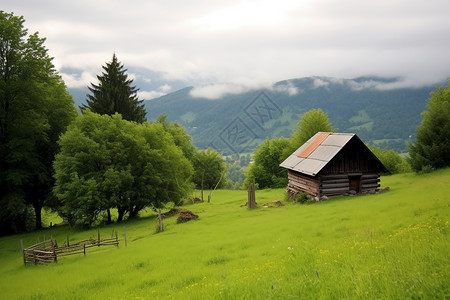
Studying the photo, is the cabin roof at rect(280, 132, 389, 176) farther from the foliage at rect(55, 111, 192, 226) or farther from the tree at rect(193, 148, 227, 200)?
the tree at rect(193, 148, 227, 200)

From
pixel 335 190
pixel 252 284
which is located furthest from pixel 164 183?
pixel 252 284

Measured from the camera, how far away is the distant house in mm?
29625

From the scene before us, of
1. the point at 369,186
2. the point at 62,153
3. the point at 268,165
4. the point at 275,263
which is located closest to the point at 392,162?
the point at 268,165

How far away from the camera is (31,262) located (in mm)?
22703

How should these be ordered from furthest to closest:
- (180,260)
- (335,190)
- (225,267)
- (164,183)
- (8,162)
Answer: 1. (164,183)
2. (8,162)
3. (335,190)
4. (180,260)
5. (225,267)

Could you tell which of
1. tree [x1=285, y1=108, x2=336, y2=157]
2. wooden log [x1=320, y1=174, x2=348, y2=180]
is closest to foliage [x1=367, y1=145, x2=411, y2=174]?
tree [x1=285, y1=108, x2=336, y2=157]

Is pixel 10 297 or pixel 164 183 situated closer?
pixel 10 297

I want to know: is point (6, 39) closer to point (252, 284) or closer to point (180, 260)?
point (180, 260)

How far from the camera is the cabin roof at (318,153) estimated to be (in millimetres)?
29309

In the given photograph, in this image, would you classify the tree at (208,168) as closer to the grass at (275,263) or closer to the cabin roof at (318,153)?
the cabin roof at (318,153)

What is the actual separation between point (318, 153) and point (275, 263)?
23103 mm

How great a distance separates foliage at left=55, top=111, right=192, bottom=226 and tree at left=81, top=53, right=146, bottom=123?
941 inches

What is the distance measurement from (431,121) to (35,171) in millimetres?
54573

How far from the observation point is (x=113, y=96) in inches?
2329
